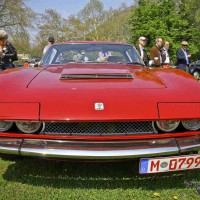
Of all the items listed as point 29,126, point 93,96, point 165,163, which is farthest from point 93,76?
point 165,163

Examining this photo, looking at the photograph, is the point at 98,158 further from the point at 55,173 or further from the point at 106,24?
the point at 106,24

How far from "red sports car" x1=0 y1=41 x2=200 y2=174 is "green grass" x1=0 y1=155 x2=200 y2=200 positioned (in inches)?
11.7

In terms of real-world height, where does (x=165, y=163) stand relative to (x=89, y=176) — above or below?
above

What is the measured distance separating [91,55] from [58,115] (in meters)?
1.86

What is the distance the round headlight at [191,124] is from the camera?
7.86ft

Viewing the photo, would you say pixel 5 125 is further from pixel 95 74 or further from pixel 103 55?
pixel 103 55

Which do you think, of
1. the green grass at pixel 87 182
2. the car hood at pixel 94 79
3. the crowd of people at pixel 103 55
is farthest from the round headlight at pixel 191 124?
the crowd of people at pixel 103 55

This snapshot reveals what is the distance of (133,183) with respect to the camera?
2600 millimetres

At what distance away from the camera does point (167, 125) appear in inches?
93.2

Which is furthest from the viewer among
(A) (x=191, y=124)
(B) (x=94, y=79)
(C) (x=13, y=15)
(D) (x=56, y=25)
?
(D) (x=56, y=25)

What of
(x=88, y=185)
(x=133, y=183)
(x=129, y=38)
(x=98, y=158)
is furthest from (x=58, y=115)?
(x=129, y=38)

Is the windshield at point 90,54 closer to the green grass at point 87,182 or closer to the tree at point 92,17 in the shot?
the green grass at point 87,182

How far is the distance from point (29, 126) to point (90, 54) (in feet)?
6.05

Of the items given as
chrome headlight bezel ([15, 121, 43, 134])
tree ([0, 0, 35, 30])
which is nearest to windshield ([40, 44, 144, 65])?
chrome headlight bezel ([15, 121, 43, 134])
